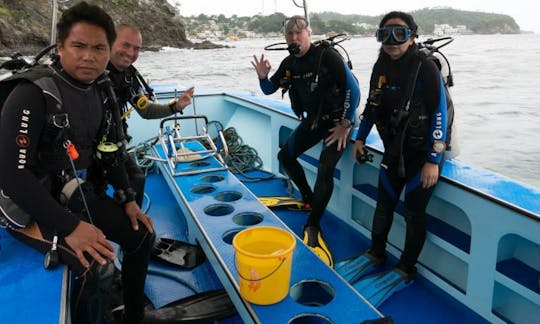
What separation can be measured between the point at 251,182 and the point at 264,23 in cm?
215

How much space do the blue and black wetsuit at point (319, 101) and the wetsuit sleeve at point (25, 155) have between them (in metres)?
1.98

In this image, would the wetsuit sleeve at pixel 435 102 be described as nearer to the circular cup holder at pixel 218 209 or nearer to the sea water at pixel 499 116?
the sea water at pixel 499 116

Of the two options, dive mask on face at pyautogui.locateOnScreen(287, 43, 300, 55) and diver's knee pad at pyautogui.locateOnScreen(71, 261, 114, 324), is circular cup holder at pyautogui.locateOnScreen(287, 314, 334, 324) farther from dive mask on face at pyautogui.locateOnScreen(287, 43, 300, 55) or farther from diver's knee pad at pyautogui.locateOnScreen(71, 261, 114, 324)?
dive mask on face at pyautogui.locateOnScreen(287, 43, 300, 55)

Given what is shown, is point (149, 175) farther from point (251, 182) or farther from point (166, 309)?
point (166, 309)

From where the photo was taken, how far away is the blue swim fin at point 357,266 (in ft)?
9.15

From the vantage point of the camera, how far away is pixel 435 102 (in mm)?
2395

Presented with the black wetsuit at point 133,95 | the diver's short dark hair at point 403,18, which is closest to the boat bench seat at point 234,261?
the black wetsuit at point 133,95

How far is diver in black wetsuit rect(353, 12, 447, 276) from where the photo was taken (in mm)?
2424

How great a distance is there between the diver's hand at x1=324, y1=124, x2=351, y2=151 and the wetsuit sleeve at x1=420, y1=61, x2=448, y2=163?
843mm

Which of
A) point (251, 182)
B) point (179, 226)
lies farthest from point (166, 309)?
point (251, 182)

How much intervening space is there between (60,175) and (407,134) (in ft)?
6.24

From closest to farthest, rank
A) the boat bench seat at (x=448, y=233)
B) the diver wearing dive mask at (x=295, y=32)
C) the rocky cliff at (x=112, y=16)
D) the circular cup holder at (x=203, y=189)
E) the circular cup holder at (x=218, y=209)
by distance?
the boat bench seat at (x=448, y=233)
the circular cup holder at (x=218, y=209)
the diver wearing dive mask at (x=295, y=32)
the circular cup holder at (x=203, y=189)
the rocky cliff at (x=112, y=16)

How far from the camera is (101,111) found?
196 centimetres

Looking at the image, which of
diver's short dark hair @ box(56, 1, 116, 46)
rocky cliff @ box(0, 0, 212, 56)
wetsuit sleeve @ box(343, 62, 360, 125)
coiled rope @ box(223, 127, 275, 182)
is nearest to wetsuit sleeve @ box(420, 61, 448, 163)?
wetsuit sleeve @ box(343, 62, 360, 125)
